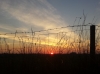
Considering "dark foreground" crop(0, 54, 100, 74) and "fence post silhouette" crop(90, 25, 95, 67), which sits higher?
"fence post silhouette" crop(90, 25, 95, 67)

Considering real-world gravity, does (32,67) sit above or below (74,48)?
below

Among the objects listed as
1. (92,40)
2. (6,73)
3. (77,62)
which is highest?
(92,40)

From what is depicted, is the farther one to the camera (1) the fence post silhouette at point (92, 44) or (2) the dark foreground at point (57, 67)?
(1) the fence post silhouette at point (92, 44)

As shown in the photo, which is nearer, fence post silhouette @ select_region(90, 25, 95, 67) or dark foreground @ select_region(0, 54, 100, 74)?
dark foreground @ select_region(0, 54, 100, 74)

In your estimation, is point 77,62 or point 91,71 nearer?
point 91,71

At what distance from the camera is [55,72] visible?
5395 millimetres

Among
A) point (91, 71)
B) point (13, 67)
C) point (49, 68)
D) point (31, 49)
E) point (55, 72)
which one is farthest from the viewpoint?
point (31, 49)

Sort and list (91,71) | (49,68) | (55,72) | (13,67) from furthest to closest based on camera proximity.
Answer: (13,67), (49,68), (55,72), (91,71)

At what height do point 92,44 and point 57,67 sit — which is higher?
point 92,44

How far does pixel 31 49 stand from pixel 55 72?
7.29ft

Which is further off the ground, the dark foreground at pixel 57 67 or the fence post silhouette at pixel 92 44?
the fence post silhouette at pixel 92 44

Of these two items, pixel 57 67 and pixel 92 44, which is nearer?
pixel 57 67

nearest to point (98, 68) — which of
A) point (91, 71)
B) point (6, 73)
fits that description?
point (91, 71)

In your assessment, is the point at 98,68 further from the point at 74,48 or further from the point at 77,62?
the point at 74,48
